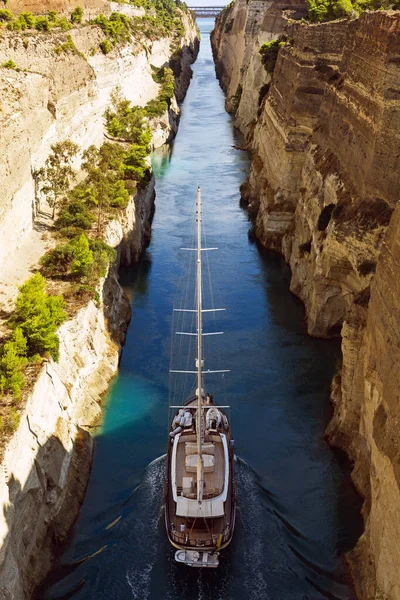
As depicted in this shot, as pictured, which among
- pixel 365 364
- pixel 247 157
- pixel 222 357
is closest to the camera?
pixel 365 364

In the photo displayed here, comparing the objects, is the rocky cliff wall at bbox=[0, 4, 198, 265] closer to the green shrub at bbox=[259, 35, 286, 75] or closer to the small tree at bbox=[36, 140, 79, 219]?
the small tree at bbox=[36, 140, 79, 219]

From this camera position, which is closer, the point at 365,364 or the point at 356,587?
the point at 356,587

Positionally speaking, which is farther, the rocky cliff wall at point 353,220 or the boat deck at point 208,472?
the boat deck at point 208,472

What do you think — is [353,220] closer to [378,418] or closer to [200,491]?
[378,418]

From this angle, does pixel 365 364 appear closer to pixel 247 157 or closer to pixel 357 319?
pixel 357 319

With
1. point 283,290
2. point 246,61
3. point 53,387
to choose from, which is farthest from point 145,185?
point 246,61

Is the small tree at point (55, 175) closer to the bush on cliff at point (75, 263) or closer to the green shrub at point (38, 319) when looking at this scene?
the bush on cliff at point (75, 263)

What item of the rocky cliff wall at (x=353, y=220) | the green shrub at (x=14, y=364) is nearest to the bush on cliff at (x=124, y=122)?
the rocky cliff wall at (x=353, y=220)
